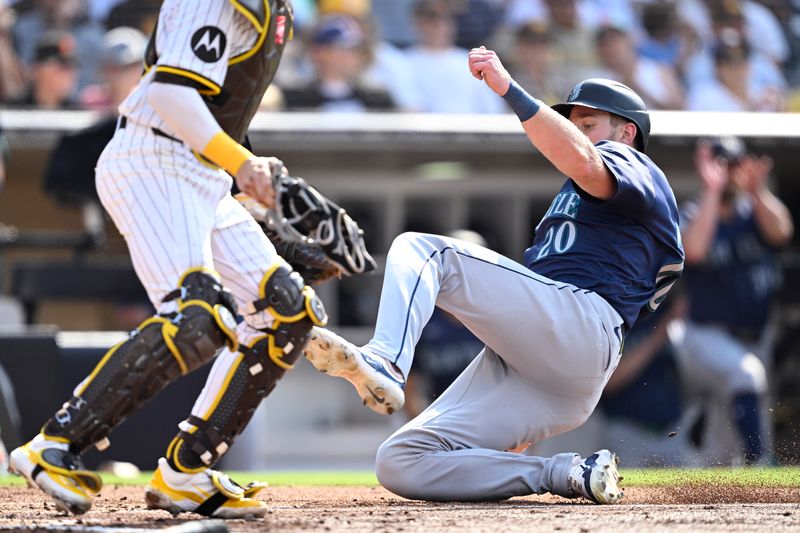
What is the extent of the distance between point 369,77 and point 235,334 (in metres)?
6.91

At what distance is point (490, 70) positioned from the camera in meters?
4.07

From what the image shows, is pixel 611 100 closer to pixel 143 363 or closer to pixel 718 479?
pixel 718 479

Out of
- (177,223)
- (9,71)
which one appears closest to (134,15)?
(9,71)

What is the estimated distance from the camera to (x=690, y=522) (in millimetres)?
3533

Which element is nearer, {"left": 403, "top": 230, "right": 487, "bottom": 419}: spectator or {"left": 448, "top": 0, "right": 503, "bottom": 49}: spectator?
{"left": 403, "top": 230, "right": 487, "bottom": 419}: spectator

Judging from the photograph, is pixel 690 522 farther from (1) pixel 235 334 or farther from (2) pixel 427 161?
(2) pixel 427 161

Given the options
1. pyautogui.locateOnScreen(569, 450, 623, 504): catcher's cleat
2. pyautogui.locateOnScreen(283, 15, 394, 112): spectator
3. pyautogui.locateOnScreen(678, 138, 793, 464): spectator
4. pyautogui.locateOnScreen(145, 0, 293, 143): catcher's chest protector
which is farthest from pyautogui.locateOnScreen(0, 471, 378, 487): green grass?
pyautogui.locateOnScreen(283, 15, 394, 112): spectator

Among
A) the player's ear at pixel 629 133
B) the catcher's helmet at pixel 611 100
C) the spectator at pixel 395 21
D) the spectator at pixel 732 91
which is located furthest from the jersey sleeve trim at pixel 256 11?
the spectator at pixel 732 91

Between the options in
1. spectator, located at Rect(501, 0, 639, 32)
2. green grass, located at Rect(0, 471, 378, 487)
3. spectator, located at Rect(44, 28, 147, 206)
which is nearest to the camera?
green grass, located at Rect(0, 471, 378, 487)

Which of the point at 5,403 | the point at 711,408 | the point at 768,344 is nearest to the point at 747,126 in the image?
the point at 768,344

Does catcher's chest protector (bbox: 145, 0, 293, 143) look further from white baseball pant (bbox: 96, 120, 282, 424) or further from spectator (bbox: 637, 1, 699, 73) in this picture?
spectator (bbox: 637, 1, 699, 73)

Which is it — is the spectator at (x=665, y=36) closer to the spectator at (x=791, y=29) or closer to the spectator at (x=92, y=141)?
the spectator at (x=791, y=29)

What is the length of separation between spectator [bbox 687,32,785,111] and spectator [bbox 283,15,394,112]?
2770 millimetres

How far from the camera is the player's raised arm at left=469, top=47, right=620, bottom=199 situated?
406 centimetres
